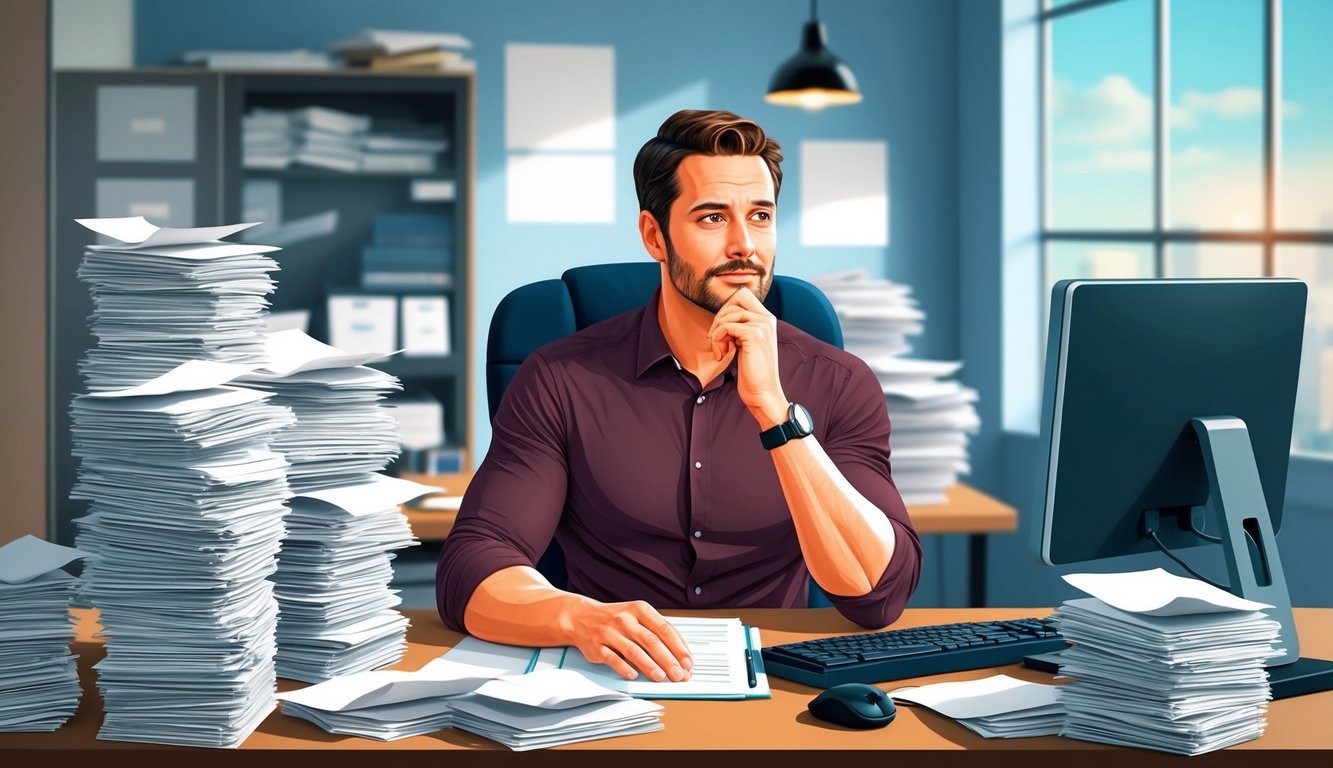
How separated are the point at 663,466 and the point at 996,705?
0.69 meters

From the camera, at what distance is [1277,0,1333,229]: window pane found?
133 inches

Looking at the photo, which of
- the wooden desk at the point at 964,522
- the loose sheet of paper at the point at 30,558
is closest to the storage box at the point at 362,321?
the wooden desk at the point at 964,522

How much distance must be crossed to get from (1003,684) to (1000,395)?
3491 millimetres

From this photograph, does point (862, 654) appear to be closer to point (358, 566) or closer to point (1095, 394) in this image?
point (1095, 394)

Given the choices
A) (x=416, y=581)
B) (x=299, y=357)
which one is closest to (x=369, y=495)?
(x=299, y=357)

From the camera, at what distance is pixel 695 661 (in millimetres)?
1316

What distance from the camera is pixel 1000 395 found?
15.1 ft

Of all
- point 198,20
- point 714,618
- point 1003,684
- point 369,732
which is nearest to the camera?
point 369,732

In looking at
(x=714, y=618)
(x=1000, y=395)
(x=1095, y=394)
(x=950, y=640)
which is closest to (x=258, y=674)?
(x=714, y=618)

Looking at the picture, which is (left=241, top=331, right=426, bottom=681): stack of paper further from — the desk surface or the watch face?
the desk surface

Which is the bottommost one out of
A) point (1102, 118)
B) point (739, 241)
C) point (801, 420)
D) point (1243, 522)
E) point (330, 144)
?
point (1243, 522)

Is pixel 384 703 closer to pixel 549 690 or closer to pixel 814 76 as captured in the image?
pixel 549 690

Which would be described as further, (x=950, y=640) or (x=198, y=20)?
(x=198, y=20)

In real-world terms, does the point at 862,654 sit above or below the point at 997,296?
below
